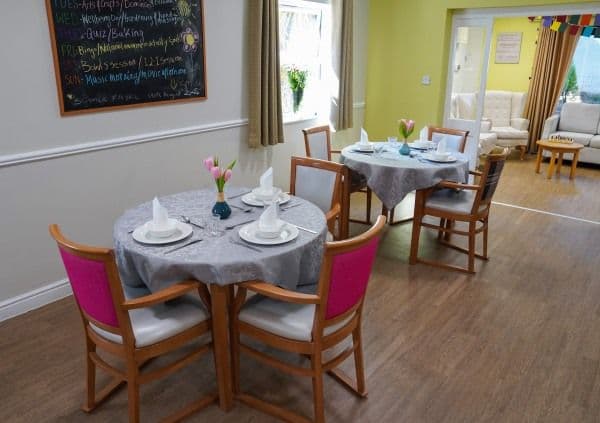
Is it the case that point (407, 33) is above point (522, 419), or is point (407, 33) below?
above

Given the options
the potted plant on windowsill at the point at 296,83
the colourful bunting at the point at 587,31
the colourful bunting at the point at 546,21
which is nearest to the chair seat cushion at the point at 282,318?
the potted plant on windowsill at the point at 296,83

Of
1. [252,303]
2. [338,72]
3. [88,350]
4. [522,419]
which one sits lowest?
[522,419]

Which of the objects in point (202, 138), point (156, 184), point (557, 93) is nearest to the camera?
point (156, 184)

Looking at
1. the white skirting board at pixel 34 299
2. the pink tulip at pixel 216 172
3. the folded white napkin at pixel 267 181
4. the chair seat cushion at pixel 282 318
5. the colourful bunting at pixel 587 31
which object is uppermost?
the colourful bunting at pixel 587 31

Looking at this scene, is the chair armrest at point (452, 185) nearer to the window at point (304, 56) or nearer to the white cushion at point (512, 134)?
the window at point (304, 56)

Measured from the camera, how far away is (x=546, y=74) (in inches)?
282

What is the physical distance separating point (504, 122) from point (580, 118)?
1.04 meters

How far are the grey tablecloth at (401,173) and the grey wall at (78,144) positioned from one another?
1.20 metres

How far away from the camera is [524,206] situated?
16.3 feet

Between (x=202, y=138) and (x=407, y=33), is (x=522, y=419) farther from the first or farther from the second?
(x=407, y=33)

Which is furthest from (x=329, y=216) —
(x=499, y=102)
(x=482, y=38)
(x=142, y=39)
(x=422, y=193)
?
(x=499, y=102)

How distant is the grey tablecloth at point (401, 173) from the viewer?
3473 mm

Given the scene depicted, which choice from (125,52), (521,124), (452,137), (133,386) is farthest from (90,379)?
(521,124)

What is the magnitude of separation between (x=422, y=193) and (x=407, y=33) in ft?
8.68
